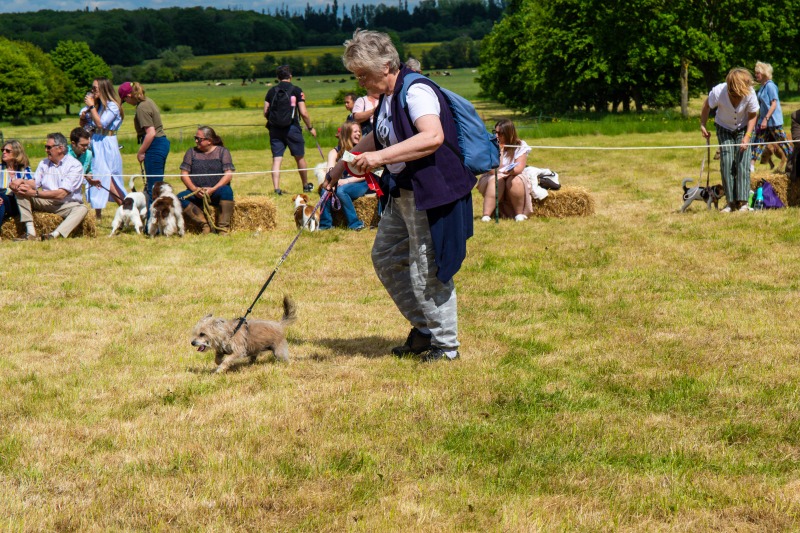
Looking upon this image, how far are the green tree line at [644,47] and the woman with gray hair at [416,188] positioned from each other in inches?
1415

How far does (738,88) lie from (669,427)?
7.41m

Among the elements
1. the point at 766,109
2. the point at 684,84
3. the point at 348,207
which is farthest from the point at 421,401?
the point at 684,84

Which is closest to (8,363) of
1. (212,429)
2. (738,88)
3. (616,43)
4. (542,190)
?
(212,429)

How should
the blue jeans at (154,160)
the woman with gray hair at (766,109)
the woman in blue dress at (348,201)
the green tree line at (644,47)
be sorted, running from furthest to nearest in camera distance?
the green tree line at (644,47), the blue jeans at (154,160), the woman with gray hair at (766,109), the woman in blue dress at (348,201)

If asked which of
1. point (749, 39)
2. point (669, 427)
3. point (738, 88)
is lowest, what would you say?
point (669, 427)

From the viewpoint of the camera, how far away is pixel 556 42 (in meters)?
47.7

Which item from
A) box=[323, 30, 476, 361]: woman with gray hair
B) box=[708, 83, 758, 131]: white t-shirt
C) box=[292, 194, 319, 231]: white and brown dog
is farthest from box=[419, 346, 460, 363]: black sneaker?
box=[708, 83, 758, 131]: white t-shirt

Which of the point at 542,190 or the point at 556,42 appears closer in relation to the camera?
the point at 542,190

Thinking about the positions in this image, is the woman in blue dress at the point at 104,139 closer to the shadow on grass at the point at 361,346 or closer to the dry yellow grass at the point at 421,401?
the dry yellow grass at the point at 421,401

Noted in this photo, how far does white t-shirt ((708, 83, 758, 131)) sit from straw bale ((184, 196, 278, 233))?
19.9 feet

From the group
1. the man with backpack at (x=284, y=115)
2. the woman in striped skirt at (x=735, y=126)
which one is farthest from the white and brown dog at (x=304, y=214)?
the woman in striped skirt at (x=735, y=126)

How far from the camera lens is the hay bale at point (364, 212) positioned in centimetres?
1199

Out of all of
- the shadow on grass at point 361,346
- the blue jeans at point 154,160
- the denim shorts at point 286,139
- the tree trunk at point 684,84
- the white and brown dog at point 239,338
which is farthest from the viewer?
the tree trunk at point 684,84

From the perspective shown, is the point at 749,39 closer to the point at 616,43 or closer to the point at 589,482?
the point at 616,43
